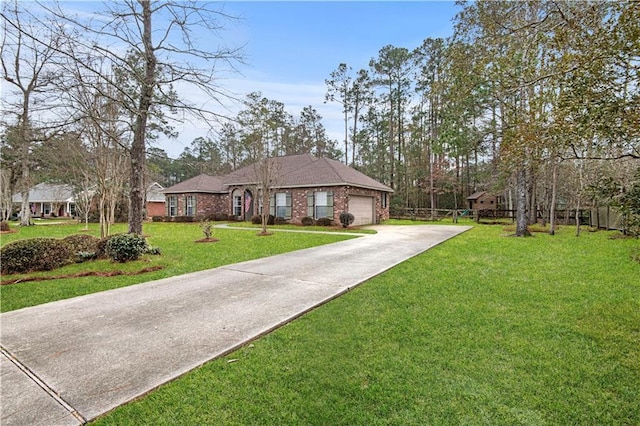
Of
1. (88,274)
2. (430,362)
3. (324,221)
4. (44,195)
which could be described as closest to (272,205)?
(324,221)

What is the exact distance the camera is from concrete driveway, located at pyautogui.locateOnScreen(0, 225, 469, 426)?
244cm

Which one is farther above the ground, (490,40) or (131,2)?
(131,2)

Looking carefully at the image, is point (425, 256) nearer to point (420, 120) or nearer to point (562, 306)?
point (562, 306)

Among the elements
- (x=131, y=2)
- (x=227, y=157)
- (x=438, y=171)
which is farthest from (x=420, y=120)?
(x=131, y=2)

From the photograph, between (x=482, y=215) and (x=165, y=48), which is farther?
(x=482, y=215)

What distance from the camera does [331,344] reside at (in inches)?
133

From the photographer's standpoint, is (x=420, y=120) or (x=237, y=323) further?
A: (x=420, y=120)

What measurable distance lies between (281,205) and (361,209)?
510 centimetres

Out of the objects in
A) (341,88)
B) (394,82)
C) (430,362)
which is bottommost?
(430,362)

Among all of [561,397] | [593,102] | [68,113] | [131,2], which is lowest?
[561,397]

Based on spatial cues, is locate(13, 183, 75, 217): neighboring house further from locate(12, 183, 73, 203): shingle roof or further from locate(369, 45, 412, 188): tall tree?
locate(369, 45, 412, 188): tall tree

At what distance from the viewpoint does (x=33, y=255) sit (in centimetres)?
659

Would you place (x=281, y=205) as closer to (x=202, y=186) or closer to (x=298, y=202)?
(x=298, y=202)

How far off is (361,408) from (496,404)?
991mm
